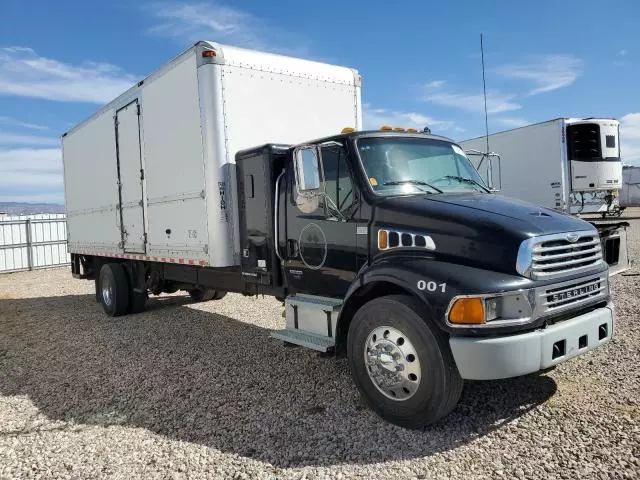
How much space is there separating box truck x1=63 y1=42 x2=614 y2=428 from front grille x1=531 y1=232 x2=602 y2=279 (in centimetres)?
1

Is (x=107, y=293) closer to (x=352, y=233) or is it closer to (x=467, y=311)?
(x=352, y=233)

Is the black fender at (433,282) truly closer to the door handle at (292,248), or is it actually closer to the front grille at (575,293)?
the front grille at (575,293)

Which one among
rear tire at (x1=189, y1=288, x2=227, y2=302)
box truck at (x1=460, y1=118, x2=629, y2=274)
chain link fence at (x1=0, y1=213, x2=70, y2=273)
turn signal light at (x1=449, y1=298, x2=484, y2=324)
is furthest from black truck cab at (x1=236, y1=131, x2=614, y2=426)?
chain link fence at (x1=0, y1=213, x2=70, y2=273)

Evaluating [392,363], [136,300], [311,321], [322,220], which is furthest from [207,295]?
[392,363]

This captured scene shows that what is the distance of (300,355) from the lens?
6.09 m

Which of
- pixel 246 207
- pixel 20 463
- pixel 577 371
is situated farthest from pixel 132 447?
pixel 577 371

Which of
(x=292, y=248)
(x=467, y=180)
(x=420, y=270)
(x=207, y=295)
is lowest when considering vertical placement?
(x=207, y=295)

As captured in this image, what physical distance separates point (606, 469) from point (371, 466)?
4.74ft

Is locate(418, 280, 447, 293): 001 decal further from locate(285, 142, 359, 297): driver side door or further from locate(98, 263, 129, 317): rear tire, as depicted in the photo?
locate(98, 263, 129, 317): rear tire

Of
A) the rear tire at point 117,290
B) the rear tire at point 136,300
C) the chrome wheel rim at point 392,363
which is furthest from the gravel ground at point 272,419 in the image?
the rear tire at point 136,300

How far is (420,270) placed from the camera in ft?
12.6

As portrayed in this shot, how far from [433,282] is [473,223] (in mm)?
529

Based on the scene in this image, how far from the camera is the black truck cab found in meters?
3.57

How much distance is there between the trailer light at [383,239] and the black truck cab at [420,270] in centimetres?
1
